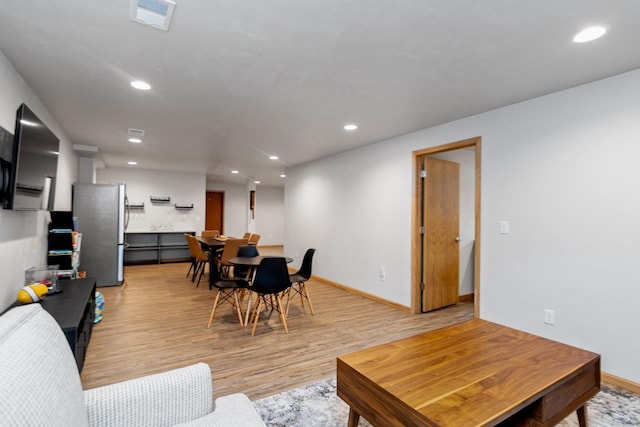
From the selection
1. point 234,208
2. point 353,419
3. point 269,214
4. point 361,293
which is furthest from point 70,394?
point 269,214

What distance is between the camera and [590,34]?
6.58ft

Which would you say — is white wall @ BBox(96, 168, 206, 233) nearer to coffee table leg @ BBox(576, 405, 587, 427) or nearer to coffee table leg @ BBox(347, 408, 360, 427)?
coffee table leg @ BBox(347, 408, 360, 427)

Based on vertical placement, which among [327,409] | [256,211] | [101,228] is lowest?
[327,409]

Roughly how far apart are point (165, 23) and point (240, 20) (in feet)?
1.52

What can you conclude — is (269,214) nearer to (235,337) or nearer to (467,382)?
(235,337)

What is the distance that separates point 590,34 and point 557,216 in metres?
1.53

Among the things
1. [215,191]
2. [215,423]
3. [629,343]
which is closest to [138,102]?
[215,423]

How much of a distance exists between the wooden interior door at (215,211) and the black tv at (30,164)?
7935mm

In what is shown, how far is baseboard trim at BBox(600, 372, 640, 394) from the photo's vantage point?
7.99 feet

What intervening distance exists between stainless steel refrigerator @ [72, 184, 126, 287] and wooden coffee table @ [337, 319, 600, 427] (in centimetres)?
535

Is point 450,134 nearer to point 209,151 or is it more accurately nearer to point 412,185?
point 412,185

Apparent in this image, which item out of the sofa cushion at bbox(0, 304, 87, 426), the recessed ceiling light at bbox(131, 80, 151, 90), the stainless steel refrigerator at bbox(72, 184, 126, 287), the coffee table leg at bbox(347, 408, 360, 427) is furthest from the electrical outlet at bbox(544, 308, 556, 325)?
the stainless steel refrigerator at bbox(72, 184, 126, 287)

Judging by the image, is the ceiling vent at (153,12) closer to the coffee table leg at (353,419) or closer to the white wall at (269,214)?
the coffee table leg at (353,419)

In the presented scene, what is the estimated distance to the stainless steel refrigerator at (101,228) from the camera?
17.8ft
